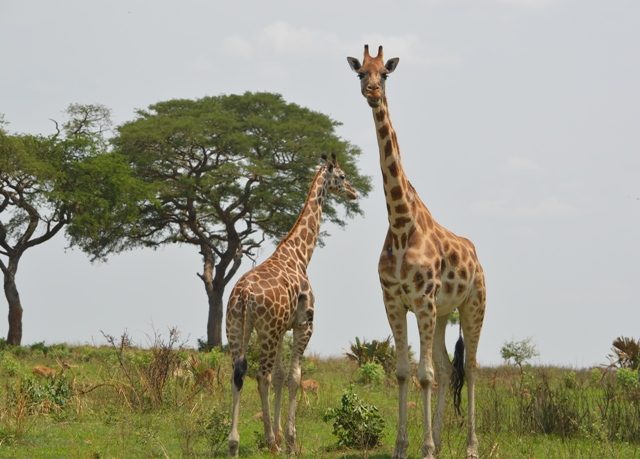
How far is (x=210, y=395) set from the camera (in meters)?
15.2

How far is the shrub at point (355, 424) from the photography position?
419 inches

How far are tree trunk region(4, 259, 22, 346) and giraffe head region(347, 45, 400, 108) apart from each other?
1061 inches

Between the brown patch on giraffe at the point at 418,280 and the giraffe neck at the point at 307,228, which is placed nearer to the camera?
the brown patch on giraffe at the point at 418,280

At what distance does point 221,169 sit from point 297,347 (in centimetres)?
2607

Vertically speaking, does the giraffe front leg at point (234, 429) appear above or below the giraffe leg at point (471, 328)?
below

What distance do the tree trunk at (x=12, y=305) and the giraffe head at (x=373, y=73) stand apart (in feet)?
88.4

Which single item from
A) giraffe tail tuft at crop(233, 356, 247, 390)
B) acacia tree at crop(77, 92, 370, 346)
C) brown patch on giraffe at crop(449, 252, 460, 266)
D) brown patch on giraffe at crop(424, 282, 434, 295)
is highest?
acacia tree at crop(77, 92, 370, 346)

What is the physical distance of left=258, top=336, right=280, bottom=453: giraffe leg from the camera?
10.2 metres

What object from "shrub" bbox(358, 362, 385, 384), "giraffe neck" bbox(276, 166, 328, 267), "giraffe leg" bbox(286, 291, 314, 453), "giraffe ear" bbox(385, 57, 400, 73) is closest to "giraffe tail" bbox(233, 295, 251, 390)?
"giraffe leg" bbox(286, 291, 314, 453)

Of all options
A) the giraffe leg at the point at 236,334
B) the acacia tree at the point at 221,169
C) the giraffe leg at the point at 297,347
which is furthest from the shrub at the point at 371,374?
the acacia tree at the point at 221,169

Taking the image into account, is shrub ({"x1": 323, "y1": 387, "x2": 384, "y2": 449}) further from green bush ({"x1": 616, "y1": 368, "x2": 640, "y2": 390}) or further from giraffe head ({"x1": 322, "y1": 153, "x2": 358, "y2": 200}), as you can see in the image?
green bush ({"x1": 616, "y1": 368, "x2": 640, "y2": 390})

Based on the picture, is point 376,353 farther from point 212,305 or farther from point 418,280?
point 212,305

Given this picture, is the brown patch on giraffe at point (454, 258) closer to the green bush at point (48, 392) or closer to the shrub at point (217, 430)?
the shrub at point (217, 430)

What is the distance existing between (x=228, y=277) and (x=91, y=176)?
7.19m
